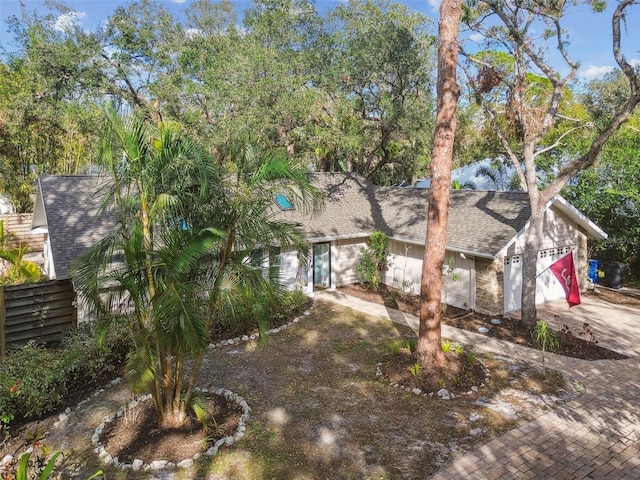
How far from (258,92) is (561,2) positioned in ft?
33.3

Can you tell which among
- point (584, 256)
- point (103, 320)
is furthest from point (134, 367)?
A: point (584, 256)

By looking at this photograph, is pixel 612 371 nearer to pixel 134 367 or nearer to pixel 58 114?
pixel 134 367

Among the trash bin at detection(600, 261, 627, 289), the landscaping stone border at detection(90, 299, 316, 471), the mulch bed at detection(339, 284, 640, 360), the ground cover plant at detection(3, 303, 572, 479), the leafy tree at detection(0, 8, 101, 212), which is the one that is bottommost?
the mulch bed at detection(339, 284, 640, 360)

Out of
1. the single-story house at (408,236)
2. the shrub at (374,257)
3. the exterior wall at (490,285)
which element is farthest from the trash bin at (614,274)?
the shrub at (374,257)

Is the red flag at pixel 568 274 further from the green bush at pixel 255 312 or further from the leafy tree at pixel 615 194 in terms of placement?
the leafy tree at pixel 615 194

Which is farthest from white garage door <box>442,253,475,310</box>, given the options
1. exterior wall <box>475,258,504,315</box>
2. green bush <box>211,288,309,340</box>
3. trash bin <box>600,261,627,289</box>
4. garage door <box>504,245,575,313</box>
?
trash bin <box>600,261,627,289</box>

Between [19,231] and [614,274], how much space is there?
25.4 metres

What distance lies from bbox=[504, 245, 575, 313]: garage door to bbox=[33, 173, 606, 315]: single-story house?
0.03 meters

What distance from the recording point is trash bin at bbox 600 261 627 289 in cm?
1540

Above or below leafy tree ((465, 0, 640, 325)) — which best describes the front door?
below

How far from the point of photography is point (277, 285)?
6223 mm

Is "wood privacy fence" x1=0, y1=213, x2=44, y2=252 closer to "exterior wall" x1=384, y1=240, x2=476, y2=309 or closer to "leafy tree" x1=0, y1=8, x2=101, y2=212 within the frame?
"leafy tree" x1=0, y1=8, x2=101, y2=212

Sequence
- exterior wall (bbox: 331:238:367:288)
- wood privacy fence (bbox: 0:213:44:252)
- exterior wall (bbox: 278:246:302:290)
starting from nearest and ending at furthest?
exterior wall (bbox: 278:246:302:290) → exterior wall (bbox: 331:238:367:288) → wood privacy fence (bbox: 0:213:44:252)

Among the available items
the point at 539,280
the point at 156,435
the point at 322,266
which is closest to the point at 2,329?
the point at 156,435
